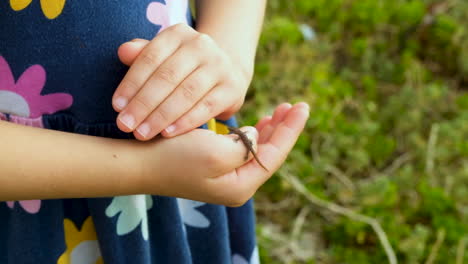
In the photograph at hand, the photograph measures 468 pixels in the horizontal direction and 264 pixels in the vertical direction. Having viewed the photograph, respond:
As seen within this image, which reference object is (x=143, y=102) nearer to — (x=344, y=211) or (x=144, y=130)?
(x=144, y=130)

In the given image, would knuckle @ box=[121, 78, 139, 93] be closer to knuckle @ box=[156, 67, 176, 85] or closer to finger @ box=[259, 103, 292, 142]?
knuckle @ box=[156, 67, 176, 85]

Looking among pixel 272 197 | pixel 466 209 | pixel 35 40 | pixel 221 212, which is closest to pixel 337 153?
pixel 272 197

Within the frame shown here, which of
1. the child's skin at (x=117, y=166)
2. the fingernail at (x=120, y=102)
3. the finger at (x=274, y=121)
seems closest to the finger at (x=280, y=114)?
the finger at (x=274, y=121)

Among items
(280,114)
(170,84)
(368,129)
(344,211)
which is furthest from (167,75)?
(368,129)

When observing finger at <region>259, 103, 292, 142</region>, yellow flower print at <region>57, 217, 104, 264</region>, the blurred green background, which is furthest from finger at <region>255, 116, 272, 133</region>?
the blurred green background

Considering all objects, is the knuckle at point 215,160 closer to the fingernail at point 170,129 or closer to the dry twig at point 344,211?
the fingernail at point 170,129

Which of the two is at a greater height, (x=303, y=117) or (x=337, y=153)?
(x=303, y=117)

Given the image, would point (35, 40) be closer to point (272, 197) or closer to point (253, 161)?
point (253, 161)
